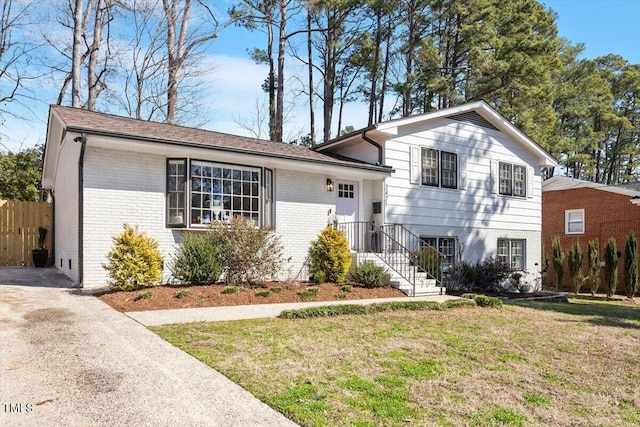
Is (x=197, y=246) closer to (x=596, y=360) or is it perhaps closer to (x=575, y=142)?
(x=596, y=360)

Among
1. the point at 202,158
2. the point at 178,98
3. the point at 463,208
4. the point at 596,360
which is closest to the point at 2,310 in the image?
the point at 202,158

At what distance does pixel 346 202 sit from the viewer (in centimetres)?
1384

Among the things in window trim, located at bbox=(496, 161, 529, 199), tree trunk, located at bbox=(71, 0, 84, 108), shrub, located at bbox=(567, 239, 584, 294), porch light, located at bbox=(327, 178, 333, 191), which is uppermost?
tree trunk, located at bbox=(71, 0, 84, 108)

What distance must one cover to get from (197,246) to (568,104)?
3534cm

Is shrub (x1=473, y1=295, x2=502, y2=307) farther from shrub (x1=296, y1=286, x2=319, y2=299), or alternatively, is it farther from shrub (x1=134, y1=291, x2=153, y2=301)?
shrub (x1=134, y1=291, x2=153, y2=301)

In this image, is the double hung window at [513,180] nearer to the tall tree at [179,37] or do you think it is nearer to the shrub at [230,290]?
the shrub at [230,290]

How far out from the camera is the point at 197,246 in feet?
32.6

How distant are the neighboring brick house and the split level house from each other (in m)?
5.44

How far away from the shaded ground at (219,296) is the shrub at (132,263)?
0.24 meters

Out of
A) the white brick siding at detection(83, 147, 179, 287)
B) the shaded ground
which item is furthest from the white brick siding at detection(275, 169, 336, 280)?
the white brick siding at detection(83, 147, 179, 287)

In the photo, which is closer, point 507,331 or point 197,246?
point 507,331

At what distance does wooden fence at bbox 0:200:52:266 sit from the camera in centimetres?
1522

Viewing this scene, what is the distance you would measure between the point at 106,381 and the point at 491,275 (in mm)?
12816

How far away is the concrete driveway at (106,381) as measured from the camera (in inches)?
128
